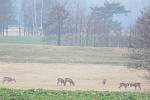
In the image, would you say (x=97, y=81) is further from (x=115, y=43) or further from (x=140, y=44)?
(x=115, y=43)

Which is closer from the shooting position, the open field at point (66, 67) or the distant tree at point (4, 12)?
the open field at point (66, 67)

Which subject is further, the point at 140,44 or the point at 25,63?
the point at 25,63

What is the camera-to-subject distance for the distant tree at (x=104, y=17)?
6725cm

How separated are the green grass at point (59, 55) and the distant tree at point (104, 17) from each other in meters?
20.6

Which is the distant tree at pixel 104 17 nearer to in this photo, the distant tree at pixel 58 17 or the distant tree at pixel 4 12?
the distant tree at pixel 58 17

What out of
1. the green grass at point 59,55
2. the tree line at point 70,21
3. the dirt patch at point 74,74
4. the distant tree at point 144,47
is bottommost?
the dirt patch at point 74,74

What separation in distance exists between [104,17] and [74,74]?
39.2 m

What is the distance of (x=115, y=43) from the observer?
199ft

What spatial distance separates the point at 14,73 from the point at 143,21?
9.71 m

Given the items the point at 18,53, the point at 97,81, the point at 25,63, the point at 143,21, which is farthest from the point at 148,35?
the point at 18,53

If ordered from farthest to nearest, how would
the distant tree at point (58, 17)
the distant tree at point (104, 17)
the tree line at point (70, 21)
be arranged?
the distant tree at point (104, 17) < the tree line at point (70, 21) < the distant tree at point (58, 17)

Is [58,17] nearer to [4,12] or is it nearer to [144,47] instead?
[4,12]

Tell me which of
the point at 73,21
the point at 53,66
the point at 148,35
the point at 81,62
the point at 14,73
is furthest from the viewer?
the point at 73,21

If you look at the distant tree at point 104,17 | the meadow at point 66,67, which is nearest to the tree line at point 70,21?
the distant tree at point 104,17
